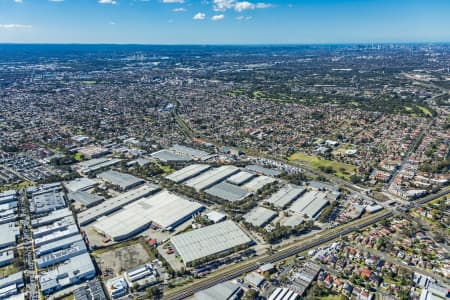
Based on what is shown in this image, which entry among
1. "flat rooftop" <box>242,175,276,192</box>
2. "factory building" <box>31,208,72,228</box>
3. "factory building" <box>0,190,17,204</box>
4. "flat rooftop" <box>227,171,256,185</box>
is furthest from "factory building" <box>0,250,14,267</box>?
"flat rooftop" <box>242,175,276,192</box>

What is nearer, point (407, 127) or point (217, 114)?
point (407, 127)

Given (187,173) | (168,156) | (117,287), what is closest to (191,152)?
(168,156)

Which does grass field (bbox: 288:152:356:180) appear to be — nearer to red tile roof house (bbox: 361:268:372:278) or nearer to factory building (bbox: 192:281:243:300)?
red tile roof house (bbox: 361:268:372:278)

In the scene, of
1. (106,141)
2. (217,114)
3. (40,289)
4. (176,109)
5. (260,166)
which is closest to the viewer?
(40,289)

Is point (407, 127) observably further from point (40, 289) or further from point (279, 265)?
point (40, 289)

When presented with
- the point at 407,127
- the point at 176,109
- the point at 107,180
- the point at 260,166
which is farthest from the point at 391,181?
the point at 176,109

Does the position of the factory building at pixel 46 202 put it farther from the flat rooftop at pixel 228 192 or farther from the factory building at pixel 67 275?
the flat rooftop at pixel 228 192

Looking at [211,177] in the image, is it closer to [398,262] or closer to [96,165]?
[96,165]
